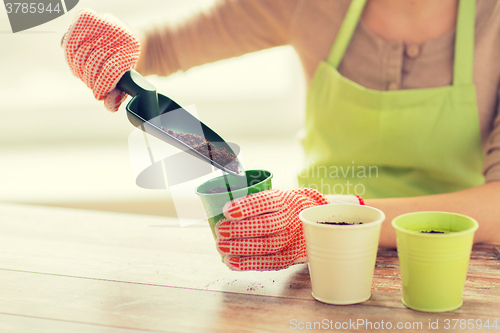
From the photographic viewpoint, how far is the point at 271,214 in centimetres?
57

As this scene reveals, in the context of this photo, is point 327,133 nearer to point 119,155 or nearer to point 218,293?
point 218,293

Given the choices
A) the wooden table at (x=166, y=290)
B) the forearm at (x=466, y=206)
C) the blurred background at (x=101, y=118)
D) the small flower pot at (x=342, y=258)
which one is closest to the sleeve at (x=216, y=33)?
the wooden table at (x=166, y=290)

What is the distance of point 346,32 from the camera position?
974mm

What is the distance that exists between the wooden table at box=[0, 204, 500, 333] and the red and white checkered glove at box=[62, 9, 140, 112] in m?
0.27

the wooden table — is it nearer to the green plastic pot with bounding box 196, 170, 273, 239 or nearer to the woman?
the green plastic pot with bounding box 196, 170, 273, 239

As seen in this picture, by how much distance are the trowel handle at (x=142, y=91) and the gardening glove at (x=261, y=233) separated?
0.60 ft

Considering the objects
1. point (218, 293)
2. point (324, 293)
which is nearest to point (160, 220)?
point (218, 293)

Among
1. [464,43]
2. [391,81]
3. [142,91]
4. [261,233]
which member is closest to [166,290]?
[261,233]

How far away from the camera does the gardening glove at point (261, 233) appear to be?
0.55 meters

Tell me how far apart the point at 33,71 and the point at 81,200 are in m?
0.76

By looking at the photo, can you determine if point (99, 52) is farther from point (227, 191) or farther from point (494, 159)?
point (494, 159)

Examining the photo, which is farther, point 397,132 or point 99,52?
point 397,132

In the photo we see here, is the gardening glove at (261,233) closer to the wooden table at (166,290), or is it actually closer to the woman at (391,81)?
the wooden table at (166,290)

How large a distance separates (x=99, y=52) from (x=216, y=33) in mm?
489
